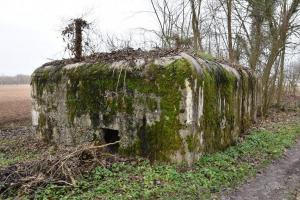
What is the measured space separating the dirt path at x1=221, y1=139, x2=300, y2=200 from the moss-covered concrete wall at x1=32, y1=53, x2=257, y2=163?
1364 mm

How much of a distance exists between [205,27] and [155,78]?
1422cm

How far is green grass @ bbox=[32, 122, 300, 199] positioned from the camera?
19.2 ft

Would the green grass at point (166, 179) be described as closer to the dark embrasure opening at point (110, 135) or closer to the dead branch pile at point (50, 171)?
the dead branch pile at point (50, 171)

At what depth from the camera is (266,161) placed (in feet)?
26.6

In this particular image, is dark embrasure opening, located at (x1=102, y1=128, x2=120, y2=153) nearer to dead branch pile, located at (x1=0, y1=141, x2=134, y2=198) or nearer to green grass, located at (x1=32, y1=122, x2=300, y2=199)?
dead branch pile, located at (x1=0, y1=141, x2=134, y2=198)

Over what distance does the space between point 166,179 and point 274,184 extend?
82.0 inches

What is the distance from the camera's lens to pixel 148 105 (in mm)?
7535

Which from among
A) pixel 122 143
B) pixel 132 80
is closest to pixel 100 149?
pixel 122 143

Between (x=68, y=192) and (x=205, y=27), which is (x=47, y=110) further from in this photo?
(x=205, y=27)

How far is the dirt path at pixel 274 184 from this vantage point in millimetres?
6027

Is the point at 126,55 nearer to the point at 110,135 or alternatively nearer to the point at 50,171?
the point at 110,135

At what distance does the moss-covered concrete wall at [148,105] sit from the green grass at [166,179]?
0.44 m

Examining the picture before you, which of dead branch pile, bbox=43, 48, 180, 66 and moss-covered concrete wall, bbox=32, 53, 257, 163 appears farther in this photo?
dead branch pile, bbox=43, 48, 180, 66

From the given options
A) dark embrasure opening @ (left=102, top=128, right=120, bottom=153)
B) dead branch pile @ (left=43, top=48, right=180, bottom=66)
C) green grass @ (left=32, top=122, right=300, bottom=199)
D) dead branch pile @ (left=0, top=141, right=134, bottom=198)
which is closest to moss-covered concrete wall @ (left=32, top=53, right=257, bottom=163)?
dark embrasure opening @ (left=102, top=128, right=120, bottom=153)
